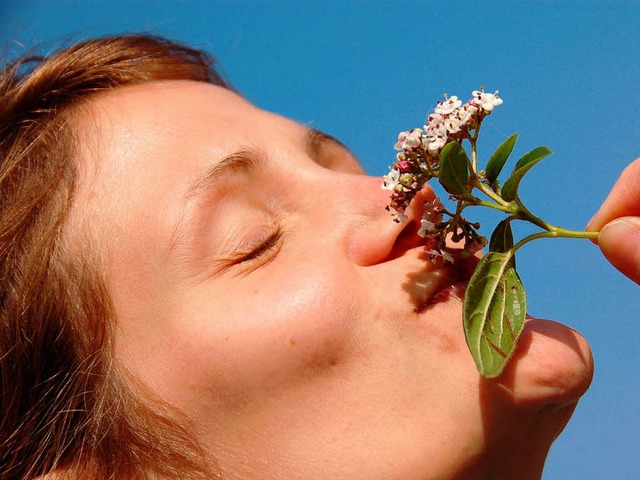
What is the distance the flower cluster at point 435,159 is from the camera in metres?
2.03

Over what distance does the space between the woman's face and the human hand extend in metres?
0.28

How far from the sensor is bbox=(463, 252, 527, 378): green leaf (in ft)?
5.87

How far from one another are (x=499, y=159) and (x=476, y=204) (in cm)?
17

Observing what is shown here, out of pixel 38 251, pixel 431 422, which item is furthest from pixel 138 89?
pixel 431 422

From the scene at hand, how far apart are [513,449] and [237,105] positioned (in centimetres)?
180

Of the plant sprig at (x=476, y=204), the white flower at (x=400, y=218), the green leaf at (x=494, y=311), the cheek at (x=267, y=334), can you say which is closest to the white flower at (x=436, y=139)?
the plant sprig at (x=476, y=204)

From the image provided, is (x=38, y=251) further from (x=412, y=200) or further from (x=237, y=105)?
(x=412, y=200)

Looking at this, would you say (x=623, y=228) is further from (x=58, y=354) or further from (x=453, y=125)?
(x=58, y=354)

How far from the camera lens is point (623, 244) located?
1971 mm

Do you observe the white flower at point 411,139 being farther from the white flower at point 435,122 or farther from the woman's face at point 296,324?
the woman's face at point 296,324

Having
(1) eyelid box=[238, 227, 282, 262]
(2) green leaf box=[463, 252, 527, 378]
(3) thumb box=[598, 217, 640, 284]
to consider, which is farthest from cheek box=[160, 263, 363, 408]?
(3) thumb box=[598, 217, 640, 284]

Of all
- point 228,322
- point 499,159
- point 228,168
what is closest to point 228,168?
point 228,168

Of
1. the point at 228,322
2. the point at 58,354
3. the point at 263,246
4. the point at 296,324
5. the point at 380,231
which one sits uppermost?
the point at 380,231

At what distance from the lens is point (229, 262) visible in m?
2.31
